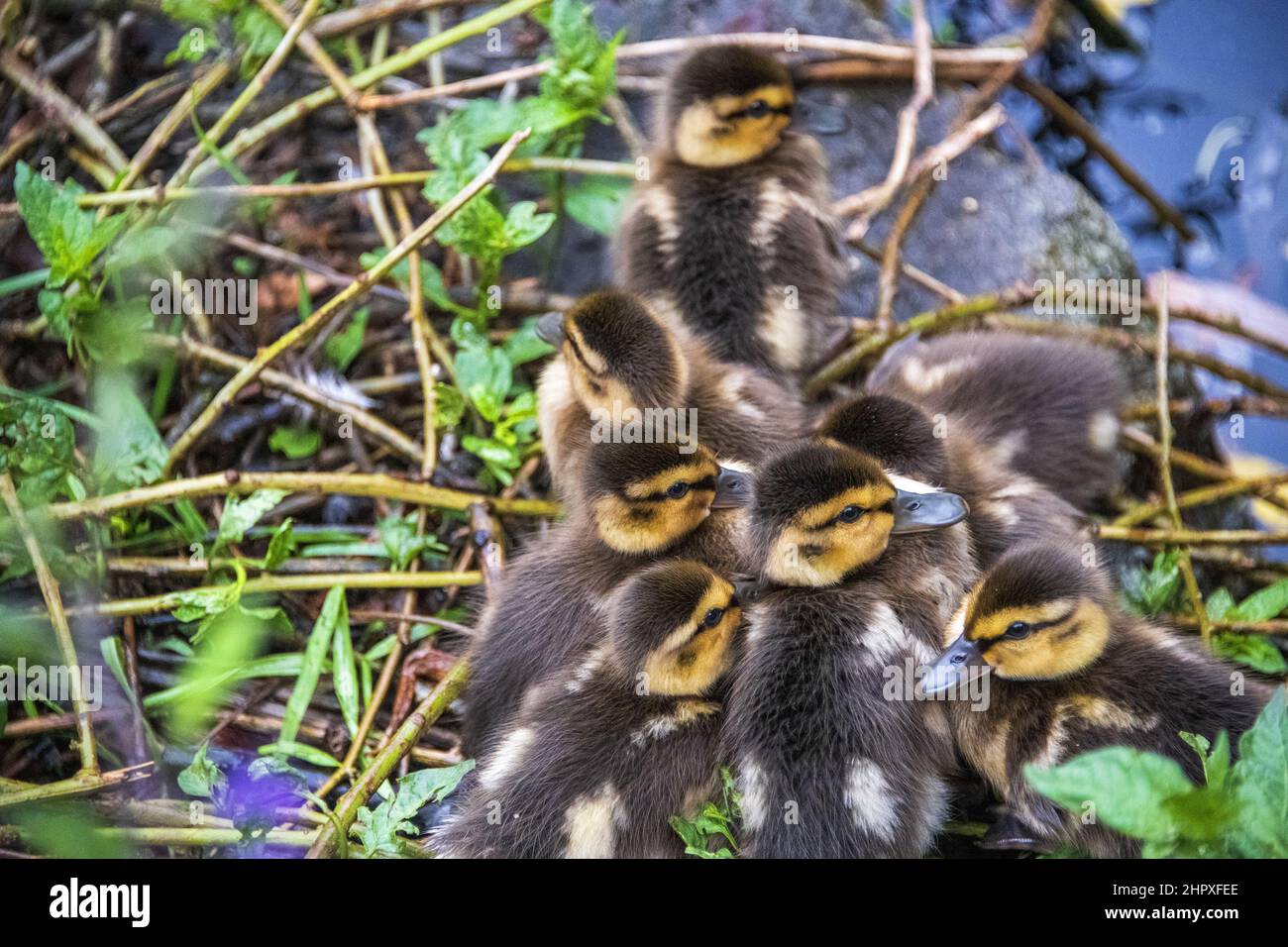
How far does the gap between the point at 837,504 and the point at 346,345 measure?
1135mm

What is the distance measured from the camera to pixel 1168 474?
6.62 ft

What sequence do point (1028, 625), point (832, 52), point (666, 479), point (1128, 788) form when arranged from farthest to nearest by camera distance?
point (832, 52) → point (666, 479) → point (1028, 625) → point (1128, 788)

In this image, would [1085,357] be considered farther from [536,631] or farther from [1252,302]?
[536,631]

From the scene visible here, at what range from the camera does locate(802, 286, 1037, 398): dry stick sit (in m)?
2.19

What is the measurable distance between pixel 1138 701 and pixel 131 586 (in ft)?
5.06

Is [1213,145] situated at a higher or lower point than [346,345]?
higher

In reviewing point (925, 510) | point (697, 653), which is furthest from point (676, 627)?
point (925, 510)

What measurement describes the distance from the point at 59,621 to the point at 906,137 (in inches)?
71.6

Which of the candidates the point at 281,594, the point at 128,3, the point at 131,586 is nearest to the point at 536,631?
the point at 281,594

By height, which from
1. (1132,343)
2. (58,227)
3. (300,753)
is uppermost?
(58,227)

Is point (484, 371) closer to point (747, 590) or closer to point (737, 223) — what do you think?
point (737, 223)

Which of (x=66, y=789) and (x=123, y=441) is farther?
(x=123, y=441)

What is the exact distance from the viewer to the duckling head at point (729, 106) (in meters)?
2.16

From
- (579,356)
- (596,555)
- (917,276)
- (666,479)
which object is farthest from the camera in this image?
(917,276)
